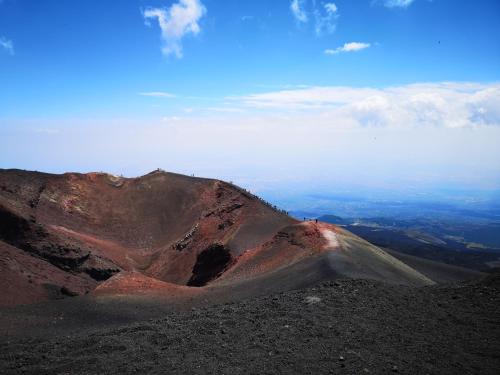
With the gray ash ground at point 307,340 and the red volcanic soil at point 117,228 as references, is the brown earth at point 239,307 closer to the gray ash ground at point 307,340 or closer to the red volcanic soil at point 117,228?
the gray ash ground at point 307,340

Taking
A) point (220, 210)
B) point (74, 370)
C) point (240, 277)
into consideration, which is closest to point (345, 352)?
point (74, 370)

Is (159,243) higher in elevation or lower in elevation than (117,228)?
lower

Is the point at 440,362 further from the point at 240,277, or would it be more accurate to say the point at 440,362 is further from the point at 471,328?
the point at 240,277

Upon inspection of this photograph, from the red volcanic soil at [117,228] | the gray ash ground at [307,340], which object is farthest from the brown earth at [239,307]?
the red volcanic soil at [117,228]

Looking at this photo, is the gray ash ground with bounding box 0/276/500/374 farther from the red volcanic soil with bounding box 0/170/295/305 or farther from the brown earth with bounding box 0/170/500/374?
the red volcanic soil with bounding box 0/170/295/305

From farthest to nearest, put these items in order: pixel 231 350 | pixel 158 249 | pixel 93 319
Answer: pixel 158 249 → pixel 93 319 → pixel 231 350

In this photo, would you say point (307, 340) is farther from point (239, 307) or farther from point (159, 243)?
point (159, 243)

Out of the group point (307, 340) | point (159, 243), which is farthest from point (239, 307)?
point (159, 243)

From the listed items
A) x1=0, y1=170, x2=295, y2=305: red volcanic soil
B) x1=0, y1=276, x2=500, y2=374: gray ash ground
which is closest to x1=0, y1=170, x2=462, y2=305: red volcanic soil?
x1=0, y1=170, x2=295, y2=305: red volcanic soil
